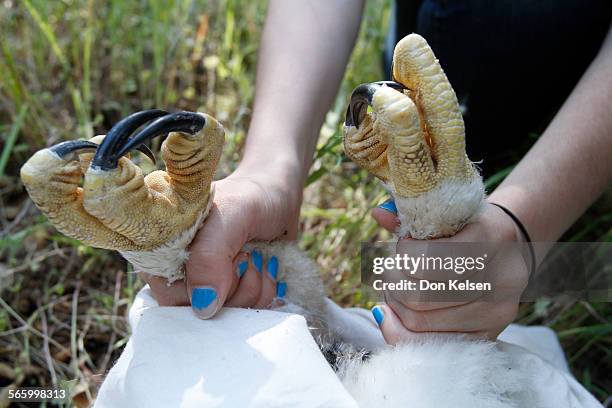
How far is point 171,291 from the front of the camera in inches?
41.6

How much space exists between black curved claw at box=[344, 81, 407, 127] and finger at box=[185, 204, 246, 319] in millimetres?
264

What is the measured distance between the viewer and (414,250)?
105cm

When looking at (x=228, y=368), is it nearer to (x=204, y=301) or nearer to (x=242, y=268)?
(x=204, y=301)

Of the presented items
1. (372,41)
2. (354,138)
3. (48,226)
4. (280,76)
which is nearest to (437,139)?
(354,138)

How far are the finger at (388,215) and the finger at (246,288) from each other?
0.82 feet

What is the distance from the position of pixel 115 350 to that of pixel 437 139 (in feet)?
3.40

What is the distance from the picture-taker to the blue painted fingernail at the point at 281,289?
3.90 ft

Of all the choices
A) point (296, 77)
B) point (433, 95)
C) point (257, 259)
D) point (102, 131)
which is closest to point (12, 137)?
point (102, 131)

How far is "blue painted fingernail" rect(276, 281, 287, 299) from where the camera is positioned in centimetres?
119

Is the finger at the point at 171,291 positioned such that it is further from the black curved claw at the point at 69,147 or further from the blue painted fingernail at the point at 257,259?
the black curved claw at the point at 69,147

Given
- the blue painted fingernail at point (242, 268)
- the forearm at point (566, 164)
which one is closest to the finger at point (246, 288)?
the blue painted fingernail at point (242, 268)

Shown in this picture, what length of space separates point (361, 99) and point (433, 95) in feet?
0.37

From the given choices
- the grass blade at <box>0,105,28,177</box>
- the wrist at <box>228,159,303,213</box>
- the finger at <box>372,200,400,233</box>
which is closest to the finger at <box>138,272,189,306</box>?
the wrist at <box>228,159,303,213</box>

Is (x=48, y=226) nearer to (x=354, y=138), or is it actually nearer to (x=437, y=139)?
(x=354, y=138)
